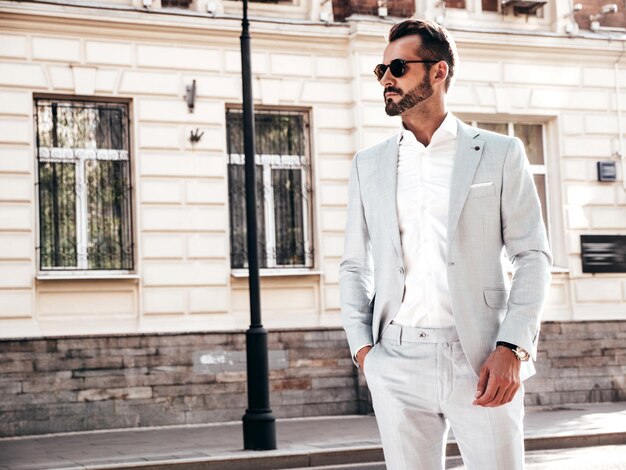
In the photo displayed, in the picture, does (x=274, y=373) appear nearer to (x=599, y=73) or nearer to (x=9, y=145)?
(x=9, y=145)

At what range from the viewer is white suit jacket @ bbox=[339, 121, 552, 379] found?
127 inches

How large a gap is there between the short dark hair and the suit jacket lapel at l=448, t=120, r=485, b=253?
0.20 m

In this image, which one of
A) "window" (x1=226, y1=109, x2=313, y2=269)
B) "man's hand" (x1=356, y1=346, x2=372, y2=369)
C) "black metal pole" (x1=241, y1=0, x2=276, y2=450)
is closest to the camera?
"man's hand" (x1=356, y1=346, x2=372, y2=369)

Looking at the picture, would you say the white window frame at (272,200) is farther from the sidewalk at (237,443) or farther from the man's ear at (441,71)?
the man's ear at (441,71)

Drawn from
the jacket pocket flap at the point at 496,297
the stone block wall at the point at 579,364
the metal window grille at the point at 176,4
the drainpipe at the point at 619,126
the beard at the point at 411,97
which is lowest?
the stone block wall at the point at 579,364

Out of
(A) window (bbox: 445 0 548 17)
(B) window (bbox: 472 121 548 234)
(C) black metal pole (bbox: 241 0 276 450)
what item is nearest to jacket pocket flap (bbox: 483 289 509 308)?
(C) black metal pole (bbox: 241 0 276 450)

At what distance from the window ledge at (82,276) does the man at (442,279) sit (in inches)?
444

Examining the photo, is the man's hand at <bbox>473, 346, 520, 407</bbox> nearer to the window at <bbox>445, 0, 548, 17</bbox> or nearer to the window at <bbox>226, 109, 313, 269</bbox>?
the window at <bbox>226, 109, 313, 269</bbox>

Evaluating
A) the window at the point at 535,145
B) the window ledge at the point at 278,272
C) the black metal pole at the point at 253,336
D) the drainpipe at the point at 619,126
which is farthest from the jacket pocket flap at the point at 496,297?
the drainpipe at the point at 619,126

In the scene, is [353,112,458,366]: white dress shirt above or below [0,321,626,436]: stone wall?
above

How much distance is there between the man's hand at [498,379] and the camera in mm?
3094

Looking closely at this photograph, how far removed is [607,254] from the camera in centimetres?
1717

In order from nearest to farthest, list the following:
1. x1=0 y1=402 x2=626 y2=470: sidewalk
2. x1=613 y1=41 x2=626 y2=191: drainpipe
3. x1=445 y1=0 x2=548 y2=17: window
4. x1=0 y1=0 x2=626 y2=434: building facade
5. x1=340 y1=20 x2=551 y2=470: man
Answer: x1=340 y1=20 x2=551 y2=470: man < x1=0 y1=402 x2=626 y2=470: sidewalk < x1=0 y1=0 x2=626 y2=434: building facade < x1=445 y1=0 x2=548 y2=17: window < x1=613 y1=41 x2=626 y2=191: drainpipe

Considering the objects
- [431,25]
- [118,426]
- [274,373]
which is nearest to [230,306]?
[274,373]
